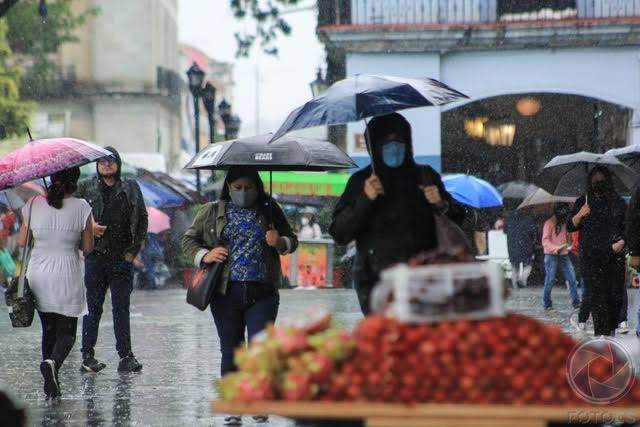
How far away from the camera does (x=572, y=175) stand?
13500 mm

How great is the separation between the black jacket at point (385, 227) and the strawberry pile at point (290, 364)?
1.34 m

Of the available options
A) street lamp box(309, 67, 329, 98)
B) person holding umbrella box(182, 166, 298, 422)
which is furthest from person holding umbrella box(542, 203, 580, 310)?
person holding umbrella box(182, 166, 298, 422)

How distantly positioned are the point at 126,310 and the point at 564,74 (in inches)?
617

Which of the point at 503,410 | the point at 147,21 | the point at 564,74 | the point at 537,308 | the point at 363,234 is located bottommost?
the point at 537,308

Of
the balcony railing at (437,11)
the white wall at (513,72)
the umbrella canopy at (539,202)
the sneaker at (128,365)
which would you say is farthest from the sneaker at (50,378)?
the balcony railing at (437,11)

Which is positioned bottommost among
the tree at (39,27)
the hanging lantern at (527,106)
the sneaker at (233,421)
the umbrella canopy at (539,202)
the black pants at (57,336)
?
the sneaker at (233,421)

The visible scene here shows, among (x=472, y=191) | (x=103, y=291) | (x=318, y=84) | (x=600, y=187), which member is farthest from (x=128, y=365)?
(x=318, y=84)

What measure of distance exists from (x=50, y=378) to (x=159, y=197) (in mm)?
15951

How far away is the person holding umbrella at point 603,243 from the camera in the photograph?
11.4 meters

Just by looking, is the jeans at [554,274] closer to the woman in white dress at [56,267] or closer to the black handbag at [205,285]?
the woman in white dress at [56,267]

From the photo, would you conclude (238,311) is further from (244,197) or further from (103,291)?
(103,291)

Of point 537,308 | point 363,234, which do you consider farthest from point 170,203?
point 363,234

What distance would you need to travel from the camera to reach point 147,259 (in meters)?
26.4

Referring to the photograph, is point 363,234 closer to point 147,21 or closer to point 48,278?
point 48,278
